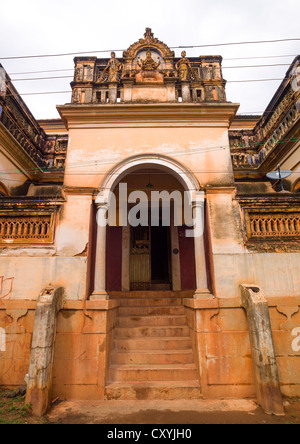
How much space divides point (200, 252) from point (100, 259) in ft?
7.78

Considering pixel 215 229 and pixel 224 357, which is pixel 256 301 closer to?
pixel 224 357

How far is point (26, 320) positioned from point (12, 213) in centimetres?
245

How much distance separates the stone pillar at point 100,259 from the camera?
5.85 meters

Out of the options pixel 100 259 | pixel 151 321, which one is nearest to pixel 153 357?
pixel 151 321

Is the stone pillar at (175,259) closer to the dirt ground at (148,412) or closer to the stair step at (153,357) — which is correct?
the stair step at (153,357)

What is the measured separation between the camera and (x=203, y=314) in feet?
18.2

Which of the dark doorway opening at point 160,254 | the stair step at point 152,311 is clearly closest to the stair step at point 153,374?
the stair step at point 152,311

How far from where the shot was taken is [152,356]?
19.2 feet

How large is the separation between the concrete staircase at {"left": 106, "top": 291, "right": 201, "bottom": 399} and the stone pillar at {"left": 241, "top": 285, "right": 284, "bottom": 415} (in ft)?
4.03

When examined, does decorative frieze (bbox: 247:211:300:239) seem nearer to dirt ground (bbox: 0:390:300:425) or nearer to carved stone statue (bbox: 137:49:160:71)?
dirt ground (bbox: 0:390:300:425)

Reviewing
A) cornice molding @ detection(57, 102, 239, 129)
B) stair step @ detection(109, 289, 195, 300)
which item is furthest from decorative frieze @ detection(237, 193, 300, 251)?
stair step @ detection(109, 289, 195, 300)

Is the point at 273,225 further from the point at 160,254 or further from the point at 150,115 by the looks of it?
the point at 160,254
